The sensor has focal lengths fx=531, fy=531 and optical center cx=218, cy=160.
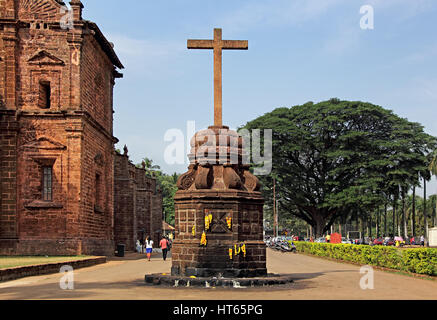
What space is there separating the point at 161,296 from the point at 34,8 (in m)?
22.5

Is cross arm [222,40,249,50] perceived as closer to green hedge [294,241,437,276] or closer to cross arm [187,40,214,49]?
cross arm [187,40,214,49]

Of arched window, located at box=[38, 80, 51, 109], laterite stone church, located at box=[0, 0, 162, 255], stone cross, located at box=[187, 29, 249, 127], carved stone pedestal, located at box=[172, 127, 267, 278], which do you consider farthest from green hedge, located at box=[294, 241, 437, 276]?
arched window, located at box=[38, 80, 51, 109]

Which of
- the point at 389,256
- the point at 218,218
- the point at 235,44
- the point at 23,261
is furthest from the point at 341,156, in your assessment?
the point at 218,218

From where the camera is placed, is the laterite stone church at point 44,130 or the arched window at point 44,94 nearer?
the laterite stone church at point 44,130

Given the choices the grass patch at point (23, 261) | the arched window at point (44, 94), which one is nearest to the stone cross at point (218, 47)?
the grass patch at point (23, 261)

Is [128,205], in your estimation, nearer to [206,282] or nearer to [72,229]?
[72,229]

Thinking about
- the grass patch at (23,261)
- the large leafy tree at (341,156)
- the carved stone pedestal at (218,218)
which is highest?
the large leafy tree at (341,156)

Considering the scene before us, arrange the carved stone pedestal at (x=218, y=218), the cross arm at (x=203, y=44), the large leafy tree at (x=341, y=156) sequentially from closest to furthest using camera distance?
the carved stone pedestal at (x=218, y=218)
the cross arm at (x=203, y=44)
the large leafy tree at (x=341, y=156)

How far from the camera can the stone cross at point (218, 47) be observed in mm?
15016

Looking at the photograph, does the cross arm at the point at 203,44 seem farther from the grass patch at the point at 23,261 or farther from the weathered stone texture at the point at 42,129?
the weathered stone texture at the point at 42,129

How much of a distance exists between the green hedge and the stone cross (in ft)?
27.4

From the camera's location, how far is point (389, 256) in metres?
20.8

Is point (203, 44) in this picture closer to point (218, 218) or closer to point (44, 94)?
point (218, 218)

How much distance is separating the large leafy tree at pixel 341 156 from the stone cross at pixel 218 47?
1313 inches
